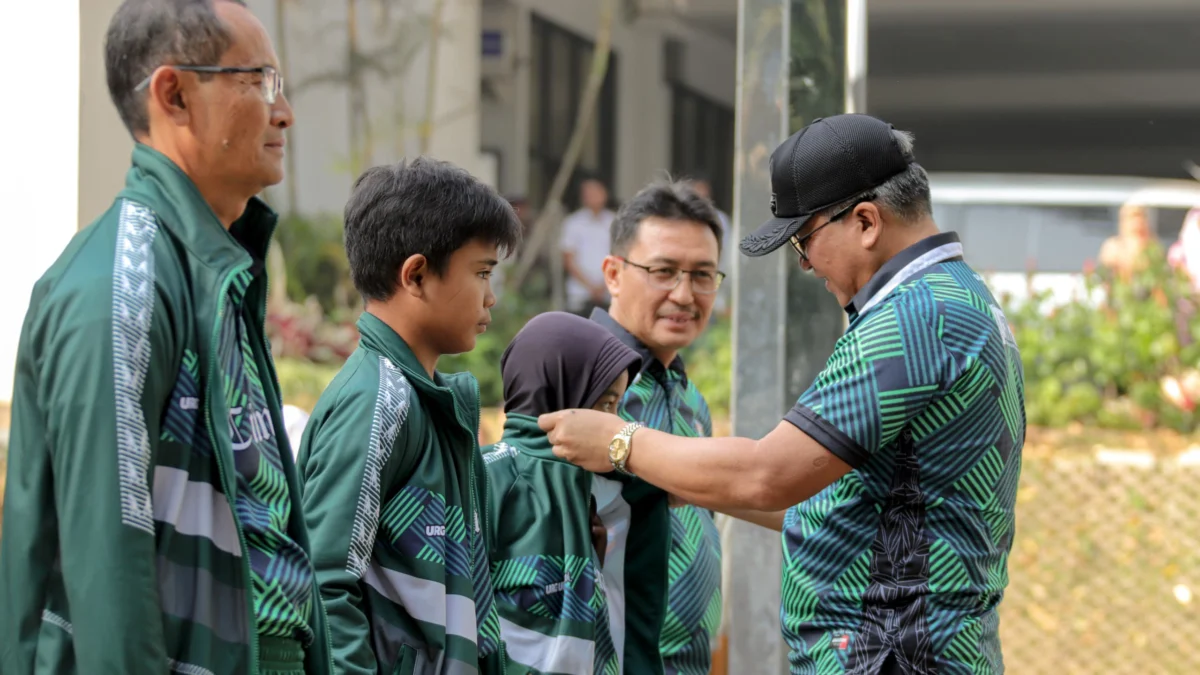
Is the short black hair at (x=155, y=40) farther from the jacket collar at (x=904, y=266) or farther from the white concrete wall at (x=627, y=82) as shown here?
the white concrete wall at (x=627, y=82)

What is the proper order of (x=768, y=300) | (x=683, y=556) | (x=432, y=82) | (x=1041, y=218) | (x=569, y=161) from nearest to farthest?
(x=683, y=556)
(x=768, y=300)
(x=432, y=82)
(x=569, y=161)
(x=1041, y=218)

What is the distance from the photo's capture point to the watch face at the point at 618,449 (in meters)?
2.62

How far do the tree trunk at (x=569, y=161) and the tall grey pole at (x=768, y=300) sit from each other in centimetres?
661

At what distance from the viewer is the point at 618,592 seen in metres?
2.81

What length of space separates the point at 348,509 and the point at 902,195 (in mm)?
1257

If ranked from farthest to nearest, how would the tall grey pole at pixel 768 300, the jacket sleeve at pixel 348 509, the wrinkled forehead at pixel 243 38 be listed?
the tall grey pole at pixel 768 300, the jacket sleeve at pixel 348 509, the wrinkled forehead at pixel 243 38

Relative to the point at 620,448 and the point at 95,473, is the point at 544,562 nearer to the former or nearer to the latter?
the point at 620,448

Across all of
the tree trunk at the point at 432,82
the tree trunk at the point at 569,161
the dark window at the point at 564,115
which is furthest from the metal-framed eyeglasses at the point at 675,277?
the dark window at the point at 564,115

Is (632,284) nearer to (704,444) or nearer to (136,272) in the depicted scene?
(704,444)

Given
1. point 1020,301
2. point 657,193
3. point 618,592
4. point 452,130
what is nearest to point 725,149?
point 452,130

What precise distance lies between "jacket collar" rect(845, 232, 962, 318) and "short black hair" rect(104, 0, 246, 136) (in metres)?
1.34

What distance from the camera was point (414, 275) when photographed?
7.89 feet

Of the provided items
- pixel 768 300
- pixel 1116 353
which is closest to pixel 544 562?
pixel 768 300

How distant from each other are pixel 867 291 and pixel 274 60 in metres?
1.27
